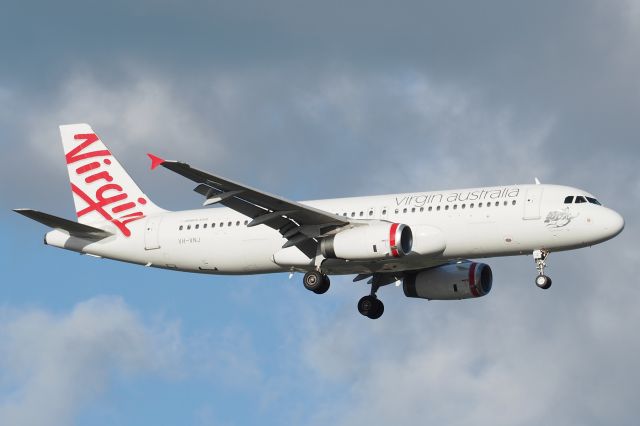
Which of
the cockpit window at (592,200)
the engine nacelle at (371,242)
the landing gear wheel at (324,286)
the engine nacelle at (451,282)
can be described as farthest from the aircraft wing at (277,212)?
the cockpit window at (592,200)

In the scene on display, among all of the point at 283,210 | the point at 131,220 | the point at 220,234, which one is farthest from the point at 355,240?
the point at 131,220

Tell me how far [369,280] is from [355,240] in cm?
735

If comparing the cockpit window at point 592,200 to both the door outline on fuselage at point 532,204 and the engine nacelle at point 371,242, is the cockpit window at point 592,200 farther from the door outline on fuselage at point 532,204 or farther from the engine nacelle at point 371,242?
the engine nacelle at point 371,242

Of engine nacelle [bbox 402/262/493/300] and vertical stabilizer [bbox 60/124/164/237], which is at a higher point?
vertical stabilizer [bbox 60/124/164/237]

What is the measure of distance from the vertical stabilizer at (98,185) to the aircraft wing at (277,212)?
7.64 metres

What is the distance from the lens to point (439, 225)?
53156 mm

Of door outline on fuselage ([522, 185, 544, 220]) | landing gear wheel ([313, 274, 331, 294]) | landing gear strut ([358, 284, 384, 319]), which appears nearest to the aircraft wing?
landing gear wheel ([313, 274, 331, 294])

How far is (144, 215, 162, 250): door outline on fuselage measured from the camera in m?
58.8

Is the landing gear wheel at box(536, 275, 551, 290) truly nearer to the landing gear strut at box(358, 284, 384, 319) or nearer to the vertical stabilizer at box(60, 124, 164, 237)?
the landing gear strut at box(358, 284, 384, 319)

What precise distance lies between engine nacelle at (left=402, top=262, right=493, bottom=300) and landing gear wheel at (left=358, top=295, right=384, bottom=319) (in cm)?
138

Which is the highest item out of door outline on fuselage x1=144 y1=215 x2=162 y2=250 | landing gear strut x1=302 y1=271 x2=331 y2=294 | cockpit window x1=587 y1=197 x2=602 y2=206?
cockpit window x1=587 y1=197 x2=602 y2=206

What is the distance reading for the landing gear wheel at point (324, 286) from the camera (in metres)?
55.0

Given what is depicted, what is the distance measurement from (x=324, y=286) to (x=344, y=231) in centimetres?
269

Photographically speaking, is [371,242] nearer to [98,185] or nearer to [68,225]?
[68,225]
